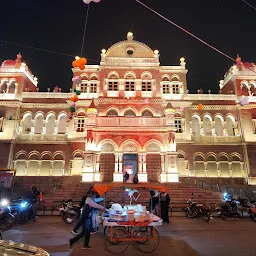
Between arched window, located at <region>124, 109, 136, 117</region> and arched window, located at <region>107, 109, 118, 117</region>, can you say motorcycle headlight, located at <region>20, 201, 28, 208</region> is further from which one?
arched window, located at <region>124, 109, 136, 117</region>

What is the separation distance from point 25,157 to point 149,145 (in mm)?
12640

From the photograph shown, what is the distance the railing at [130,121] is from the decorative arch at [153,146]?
1.67m

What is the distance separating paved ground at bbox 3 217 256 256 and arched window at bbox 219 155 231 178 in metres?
12.8

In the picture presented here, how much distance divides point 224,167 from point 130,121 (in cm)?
1084

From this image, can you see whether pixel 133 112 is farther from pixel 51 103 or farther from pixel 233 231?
pixel 233 231

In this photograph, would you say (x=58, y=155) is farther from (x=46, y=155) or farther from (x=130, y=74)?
(x=130, y=74)

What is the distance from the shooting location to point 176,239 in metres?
7.79

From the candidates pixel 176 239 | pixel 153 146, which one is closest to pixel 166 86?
pixel 153 146

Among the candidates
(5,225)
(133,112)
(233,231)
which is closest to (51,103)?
(133,112)

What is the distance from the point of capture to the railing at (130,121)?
21166mm

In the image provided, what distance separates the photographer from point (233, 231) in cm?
914

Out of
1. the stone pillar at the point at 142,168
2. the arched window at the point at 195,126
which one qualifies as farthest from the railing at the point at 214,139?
the stone pillar at the point at 142,168

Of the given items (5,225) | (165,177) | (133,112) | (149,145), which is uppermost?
(133,112)

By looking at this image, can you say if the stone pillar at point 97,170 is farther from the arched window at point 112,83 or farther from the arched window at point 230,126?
the arched window at point 230,126
